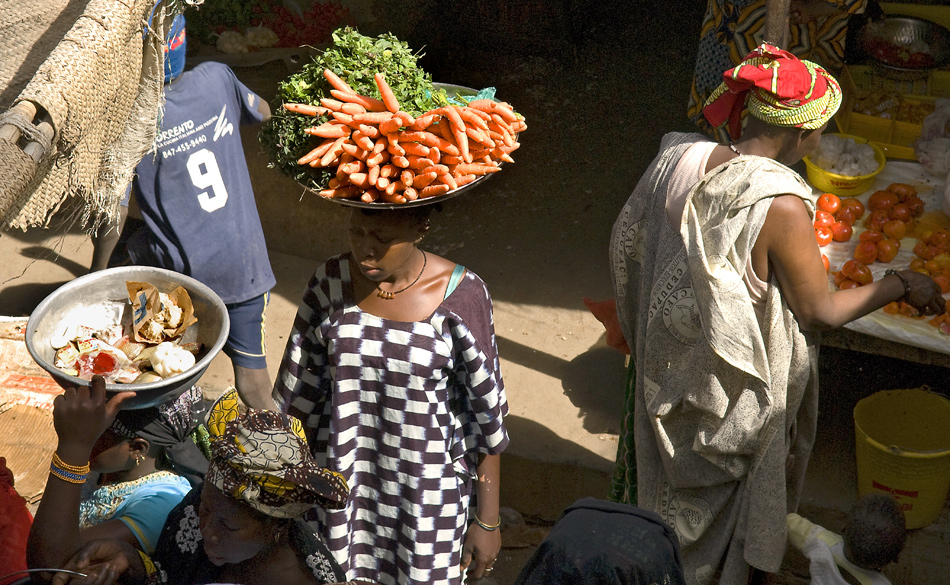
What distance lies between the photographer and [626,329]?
291 centimetres

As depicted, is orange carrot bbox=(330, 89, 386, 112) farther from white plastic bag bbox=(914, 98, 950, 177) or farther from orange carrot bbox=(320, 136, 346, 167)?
white plastic bag bbox=(914, 98, 950, 177)

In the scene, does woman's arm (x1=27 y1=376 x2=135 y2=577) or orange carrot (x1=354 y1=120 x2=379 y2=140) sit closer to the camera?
woman's arm (x1=27 y1=376 x2=135 y2=577)

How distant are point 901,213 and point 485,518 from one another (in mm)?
2316

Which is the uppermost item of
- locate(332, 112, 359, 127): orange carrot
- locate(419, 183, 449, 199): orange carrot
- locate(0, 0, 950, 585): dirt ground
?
locate(332, 112, 359, 127): orange carrot

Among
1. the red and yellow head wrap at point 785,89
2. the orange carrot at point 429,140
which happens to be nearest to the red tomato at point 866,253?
the red and yellow head wrap at point 785,89

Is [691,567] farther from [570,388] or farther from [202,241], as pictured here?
[202,241]

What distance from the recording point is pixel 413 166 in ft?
6.75

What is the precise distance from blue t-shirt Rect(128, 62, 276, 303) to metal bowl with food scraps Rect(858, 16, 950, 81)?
11.7ft

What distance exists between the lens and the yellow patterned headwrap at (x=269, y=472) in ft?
5.32

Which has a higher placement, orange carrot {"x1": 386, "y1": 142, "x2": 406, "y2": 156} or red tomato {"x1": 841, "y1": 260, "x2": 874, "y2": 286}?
orange carrot {"x1": 386, "y1": 142, "x2": 406, "y2": 156}

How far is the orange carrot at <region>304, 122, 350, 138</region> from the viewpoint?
80.8 inches

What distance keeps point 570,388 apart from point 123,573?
2772 mm

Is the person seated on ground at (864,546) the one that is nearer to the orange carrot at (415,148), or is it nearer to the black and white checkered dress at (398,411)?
the black and white checkered dress at (398,411)

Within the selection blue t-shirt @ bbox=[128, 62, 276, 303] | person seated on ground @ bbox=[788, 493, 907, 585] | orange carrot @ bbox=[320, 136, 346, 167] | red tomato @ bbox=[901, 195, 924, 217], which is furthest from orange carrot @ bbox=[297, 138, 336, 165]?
red tomato @ bbox=[901, 195, 924, 217]
